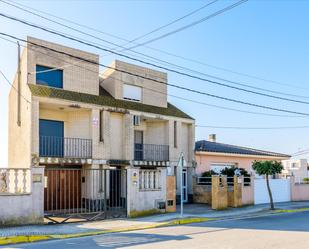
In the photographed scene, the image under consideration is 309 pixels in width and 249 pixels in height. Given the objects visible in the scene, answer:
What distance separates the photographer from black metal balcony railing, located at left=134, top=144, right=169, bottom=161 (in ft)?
89.7

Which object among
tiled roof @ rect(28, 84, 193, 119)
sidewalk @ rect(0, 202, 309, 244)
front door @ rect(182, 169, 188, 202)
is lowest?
sidewalk @ rect(0, 202, 309, 244)

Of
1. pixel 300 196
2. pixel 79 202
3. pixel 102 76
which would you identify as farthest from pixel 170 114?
pixel 300 196

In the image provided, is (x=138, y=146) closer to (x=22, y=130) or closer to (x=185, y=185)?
A: (x=185, y=185)

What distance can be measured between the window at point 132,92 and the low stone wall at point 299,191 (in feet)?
43.5

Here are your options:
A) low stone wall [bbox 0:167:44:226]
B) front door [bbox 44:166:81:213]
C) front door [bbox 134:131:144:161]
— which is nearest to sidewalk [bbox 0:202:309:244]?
low stone wall [bbox 0:167:44:226]

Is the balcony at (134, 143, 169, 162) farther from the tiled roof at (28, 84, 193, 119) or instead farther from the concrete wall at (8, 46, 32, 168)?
the concrete wall at (8, 46, 32, 168)

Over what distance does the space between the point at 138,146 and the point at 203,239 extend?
16.4 metres

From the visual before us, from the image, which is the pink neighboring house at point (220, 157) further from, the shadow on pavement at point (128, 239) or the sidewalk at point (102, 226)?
the shadow on pavement at point (128, 239)

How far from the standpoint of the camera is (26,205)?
1545cm

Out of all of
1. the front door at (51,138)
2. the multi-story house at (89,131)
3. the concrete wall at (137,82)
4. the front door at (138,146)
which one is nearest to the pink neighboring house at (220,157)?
the multi-story house at (89,131)

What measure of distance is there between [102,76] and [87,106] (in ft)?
17.3

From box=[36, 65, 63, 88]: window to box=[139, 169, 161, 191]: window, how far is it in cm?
830

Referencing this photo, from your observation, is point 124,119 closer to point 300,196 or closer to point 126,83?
point 126,83

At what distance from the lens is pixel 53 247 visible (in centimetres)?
1103
